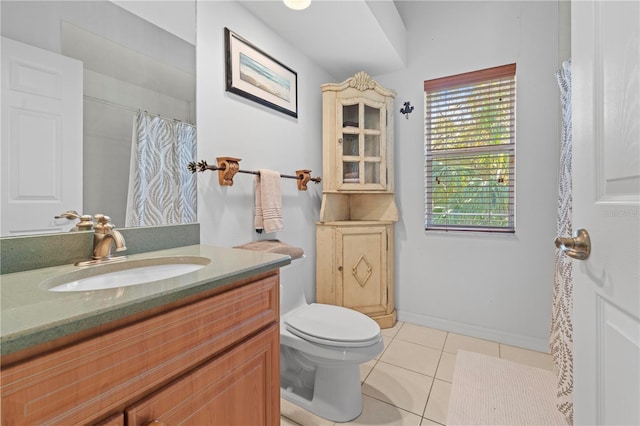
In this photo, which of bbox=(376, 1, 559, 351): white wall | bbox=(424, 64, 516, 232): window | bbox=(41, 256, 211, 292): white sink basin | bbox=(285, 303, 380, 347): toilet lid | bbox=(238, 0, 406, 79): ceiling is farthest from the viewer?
bbox=(424, 64, 516, 232): window

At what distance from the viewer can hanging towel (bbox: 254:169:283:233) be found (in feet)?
5.42

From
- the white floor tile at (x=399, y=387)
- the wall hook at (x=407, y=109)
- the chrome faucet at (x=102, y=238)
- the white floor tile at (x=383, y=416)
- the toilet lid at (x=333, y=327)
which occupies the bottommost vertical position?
the white floor tile at (x=383, y=416)

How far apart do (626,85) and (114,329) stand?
3.36 ft

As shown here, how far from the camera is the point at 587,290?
0.63 metres

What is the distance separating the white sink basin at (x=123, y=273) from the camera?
2.61 feet

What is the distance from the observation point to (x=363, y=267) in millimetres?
2260

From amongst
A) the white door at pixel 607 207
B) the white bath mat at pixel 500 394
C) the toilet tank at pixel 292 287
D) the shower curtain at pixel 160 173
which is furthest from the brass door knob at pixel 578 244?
the shower curtain at pixel 160 173

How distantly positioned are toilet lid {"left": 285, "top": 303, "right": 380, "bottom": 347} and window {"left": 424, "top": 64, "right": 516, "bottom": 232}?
3.99 feet

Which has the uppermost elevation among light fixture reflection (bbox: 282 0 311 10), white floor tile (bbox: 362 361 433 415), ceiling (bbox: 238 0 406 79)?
ceiling (bbox: 238 0 406 79)

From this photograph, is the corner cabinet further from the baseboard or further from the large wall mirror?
the large wall mirror

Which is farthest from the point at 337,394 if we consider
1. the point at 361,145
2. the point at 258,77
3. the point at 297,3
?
the point at 297,3

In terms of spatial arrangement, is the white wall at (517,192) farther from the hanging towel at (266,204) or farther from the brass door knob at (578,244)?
the brass door knob at (578,244)

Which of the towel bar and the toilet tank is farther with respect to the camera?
the toilet tank

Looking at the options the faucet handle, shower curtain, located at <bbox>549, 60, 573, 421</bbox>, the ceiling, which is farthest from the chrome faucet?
shower curtain, located at <bbox>549, 60, 573, 421</bbox>
